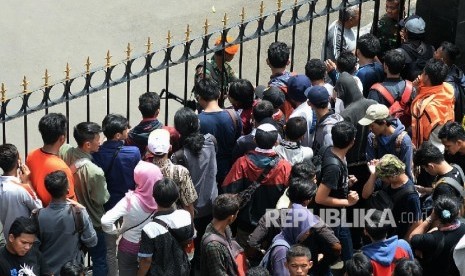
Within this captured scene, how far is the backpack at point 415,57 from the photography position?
1250 centimetres

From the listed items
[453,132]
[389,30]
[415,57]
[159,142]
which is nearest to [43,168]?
[159,142]

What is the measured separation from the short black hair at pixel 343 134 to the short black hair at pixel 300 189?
2.18ft

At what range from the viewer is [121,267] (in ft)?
34.0

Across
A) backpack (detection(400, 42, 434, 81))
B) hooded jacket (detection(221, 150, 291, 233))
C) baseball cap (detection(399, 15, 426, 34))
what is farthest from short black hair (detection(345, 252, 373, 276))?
baseball cap (detection(399, 15, 426, 34))

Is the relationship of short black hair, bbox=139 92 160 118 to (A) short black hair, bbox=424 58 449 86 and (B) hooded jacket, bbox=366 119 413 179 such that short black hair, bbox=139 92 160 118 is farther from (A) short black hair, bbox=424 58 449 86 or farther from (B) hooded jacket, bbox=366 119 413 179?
(A) short black hair, bbox=424 58 449 86

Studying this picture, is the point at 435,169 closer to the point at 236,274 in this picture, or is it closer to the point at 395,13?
the point at 236,274

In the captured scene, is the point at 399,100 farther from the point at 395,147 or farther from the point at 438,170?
the point at 438,170

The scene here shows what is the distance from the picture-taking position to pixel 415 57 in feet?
41.2

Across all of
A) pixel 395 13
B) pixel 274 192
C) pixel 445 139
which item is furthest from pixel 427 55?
pixel 274 192

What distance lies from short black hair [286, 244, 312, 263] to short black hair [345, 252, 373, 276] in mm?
306

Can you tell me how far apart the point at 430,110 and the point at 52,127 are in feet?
11.6

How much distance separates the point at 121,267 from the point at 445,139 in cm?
295

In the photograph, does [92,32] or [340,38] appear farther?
[92,32]

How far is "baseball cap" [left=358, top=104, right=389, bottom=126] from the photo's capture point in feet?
36.1
